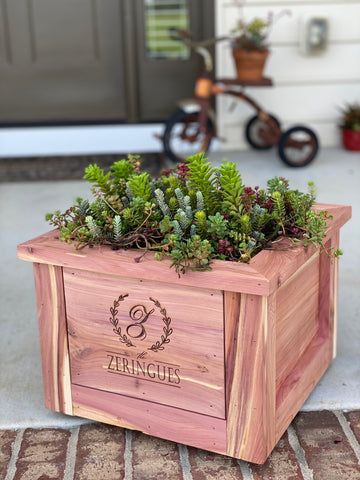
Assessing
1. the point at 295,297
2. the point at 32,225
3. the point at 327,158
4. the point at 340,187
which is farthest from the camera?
the point at 327,158

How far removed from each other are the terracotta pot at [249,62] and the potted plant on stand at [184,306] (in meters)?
2.34

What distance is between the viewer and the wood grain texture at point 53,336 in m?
1.38

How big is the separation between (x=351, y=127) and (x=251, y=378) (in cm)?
318

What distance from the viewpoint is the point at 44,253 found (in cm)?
134

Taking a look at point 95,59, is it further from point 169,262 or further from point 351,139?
point 169,262

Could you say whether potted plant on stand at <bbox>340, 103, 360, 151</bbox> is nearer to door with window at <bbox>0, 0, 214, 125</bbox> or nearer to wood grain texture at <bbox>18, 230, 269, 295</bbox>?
door with window at <bbox>0, 0, 214, 125</bbox>

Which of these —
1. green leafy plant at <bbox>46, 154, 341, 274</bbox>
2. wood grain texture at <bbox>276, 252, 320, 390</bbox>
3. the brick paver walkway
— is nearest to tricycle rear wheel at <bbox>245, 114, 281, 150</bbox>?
wood grain texture at <bbox>276, 252, 320, 390</bbox>

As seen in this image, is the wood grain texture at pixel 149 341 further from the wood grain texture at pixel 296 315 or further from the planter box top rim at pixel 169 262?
the wood grain texture at pixel 296 315

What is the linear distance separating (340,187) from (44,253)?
2350mm

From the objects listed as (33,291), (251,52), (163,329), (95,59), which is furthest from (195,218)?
(95,59)

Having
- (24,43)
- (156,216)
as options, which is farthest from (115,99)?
(156,216)

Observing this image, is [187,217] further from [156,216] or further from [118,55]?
[118,55]

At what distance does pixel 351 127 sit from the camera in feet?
13.4

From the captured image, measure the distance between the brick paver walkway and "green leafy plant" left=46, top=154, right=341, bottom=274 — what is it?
1.40 ft
